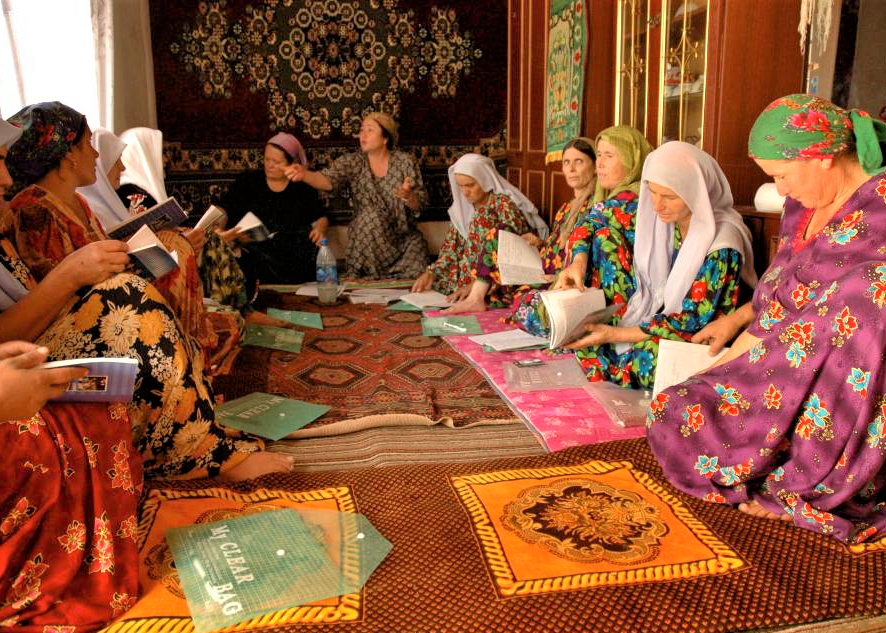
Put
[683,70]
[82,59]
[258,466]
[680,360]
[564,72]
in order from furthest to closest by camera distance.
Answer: [564,72]
[82,59]
[683,70]
[680,360]
[258,466]

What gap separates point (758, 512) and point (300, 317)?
2424 millimetres

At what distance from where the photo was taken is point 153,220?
2.05m

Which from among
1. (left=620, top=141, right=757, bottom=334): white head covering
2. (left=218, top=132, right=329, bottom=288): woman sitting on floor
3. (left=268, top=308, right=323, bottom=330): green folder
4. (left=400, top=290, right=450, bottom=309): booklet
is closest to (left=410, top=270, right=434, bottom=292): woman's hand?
(left=400, top=290, right=450, bottom=309): booklet

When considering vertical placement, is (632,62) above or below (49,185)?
above

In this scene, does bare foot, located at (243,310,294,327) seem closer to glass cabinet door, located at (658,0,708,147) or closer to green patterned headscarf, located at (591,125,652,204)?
green patterned headscarf, located at (591,125,652,204)

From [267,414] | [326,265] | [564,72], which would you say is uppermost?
[564,72]

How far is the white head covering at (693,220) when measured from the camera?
2.27 metres

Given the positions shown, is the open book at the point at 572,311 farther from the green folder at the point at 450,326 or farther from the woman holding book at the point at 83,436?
the woman holding book at the point at 83,436

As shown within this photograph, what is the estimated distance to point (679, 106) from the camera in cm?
303

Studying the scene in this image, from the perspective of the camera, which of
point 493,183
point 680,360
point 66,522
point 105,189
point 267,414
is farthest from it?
point 493,183

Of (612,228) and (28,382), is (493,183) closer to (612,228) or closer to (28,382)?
(612,228)

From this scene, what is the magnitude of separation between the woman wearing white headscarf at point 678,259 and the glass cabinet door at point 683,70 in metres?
0.59

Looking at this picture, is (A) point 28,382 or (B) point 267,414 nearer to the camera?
(A) point 28,382

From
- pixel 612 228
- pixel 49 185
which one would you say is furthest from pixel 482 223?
pixel 49 185
